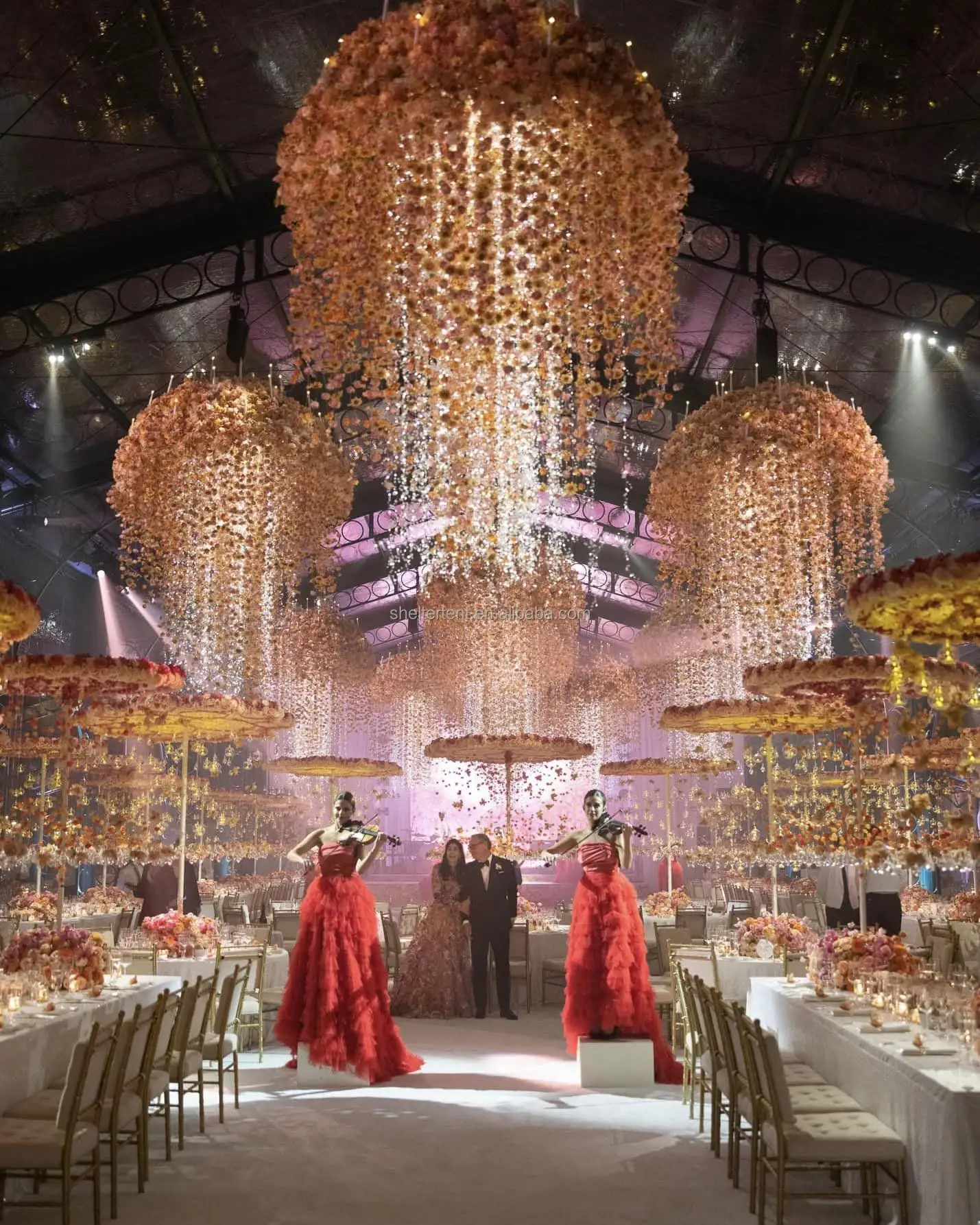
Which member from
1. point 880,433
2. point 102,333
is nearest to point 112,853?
point 102,333

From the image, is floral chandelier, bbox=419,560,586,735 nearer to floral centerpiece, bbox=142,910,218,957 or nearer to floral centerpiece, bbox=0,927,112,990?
floral centerpiece, bbox=142,910,218,957

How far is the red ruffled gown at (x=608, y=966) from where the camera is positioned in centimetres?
782

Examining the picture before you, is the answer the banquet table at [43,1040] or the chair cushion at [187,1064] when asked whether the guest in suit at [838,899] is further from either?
the banquet table at [43,1040]

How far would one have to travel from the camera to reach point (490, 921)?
1120 cm

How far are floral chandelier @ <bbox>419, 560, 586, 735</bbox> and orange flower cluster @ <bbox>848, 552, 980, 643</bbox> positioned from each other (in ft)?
41.6

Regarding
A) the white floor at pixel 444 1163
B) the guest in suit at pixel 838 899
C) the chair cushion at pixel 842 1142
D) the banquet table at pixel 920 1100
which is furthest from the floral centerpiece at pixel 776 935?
the guest in suit at pixel 838 899

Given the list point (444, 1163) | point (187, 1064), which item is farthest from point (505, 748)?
point (444, 1163)

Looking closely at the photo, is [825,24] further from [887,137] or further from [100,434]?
[100,434]

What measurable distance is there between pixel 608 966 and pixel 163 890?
672cm

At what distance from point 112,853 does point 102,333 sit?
206 inches

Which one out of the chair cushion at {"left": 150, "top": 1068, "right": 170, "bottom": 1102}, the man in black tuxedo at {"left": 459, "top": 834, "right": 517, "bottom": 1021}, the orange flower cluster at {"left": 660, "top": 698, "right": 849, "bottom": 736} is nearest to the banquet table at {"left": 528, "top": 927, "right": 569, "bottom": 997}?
the man in black tuxedo at {"left": 459, "top": 834, "right": 517, "bottom": 1021}

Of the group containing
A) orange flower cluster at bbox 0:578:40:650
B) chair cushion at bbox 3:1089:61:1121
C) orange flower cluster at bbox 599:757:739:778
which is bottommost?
chair cushion at bbox 3:1089:61:1121

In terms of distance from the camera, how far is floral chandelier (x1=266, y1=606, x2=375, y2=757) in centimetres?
2119

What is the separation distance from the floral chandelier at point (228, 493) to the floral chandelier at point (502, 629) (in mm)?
5274
